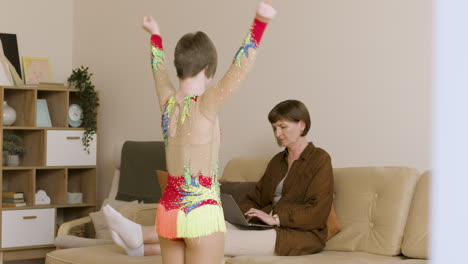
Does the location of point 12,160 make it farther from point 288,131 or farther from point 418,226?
point 418,226

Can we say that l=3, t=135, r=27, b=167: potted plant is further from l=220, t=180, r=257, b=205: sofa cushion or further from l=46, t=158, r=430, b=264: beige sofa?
l=220, t=180, r=257, b=205: sofa cushion

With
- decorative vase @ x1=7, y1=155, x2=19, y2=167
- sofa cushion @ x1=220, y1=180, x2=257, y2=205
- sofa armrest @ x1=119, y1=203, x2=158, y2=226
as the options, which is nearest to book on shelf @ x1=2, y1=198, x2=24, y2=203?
decorative vase @ x1=7, y1=155, x2=19, y2=167

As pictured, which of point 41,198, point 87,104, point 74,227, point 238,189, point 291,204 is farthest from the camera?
point 87,104

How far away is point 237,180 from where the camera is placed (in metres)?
3.88

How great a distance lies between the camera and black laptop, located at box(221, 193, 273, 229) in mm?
3027

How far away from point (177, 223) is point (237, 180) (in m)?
2.01

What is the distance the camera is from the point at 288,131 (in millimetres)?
3326

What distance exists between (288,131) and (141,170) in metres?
1.78

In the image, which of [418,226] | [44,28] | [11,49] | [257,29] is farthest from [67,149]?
[257,29]

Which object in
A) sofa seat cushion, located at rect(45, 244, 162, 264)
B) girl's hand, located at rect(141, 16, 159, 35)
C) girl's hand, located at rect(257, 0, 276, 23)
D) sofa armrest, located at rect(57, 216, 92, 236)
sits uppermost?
girl's hand, located at rect(141, 16, 159, 35)

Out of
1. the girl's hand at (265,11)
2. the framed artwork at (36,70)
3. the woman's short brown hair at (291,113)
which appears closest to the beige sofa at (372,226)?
the woman's short brown hair at (291,113)

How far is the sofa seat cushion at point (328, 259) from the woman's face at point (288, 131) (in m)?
0.59

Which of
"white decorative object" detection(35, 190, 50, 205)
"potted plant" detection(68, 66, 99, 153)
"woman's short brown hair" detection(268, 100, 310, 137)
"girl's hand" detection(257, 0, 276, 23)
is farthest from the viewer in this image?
"potted plant" detection(68, 66, 99, 153)

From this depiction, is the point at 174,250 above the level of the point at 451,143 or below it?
below
